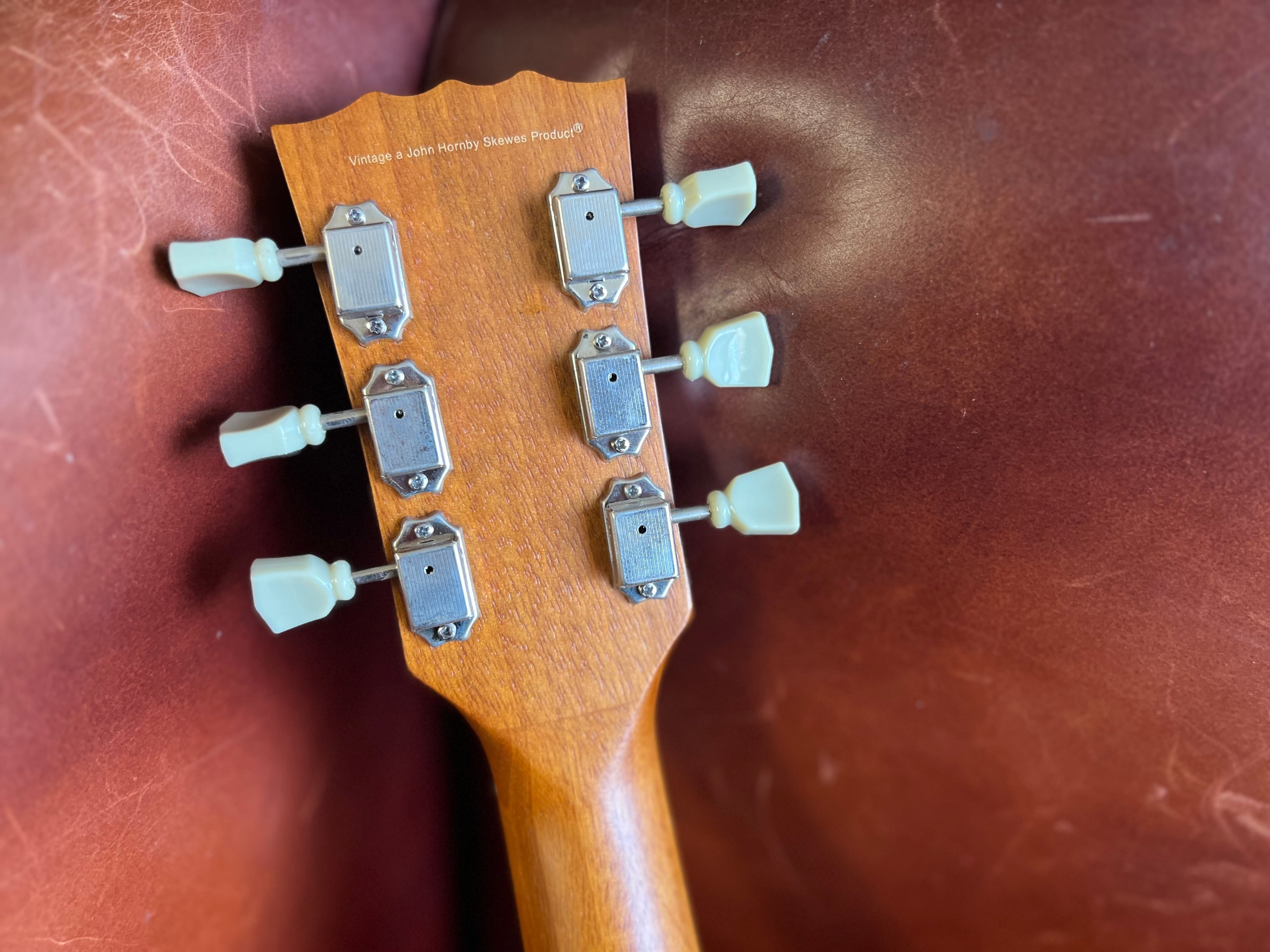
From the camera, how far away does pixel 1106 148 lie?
513 millimetres

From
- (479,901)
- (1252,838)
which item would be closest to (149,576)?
(479,901)

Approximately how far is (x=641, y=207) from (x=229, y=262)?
0.24m

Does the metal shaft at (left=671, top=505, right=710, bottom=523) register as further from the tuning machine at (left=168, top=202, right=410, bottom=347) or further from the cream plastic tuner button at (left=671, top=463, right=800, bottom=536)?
the tuning machine at (left=168, top=202, right=410, bottom=347)

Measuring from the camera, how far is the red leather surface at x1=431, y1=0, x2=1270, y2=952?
52 centimetres

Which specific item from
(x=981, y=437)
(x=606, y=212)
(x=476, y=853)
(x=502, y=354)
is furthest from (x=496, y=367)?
(x=476, y=853)

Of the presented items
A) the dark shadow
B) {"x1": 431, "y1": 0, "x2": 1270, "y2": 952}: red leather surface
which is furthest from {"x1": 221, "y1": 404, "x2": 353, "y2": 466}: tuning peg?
the dark shadow

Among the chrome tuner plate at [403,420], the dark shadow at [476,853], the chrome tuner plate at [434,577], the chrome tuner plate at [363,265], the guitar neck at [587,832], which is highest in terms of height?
the chrome tuner plate at [363,265]

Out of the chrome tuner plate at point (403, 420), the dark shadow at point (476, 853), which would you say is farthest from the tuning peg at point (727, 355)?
the dark shadow at point (476, 853)

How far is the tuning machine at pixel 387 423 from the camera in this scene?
53cm

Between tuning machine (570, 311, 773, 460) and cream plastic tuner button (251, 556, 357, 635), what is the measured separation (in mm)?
177

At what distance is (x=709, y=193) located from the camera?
1.81 ft

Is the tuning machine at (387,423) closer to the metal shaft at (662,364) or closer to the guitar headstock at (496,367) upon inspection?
the guitar headstock at (496,367)

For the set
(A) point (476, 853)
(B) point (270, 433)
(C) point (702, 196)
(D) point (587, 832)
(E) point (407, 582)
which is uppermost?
(C) point (702, 196)

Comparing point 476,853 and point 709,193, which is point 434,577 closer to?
point 709,193
